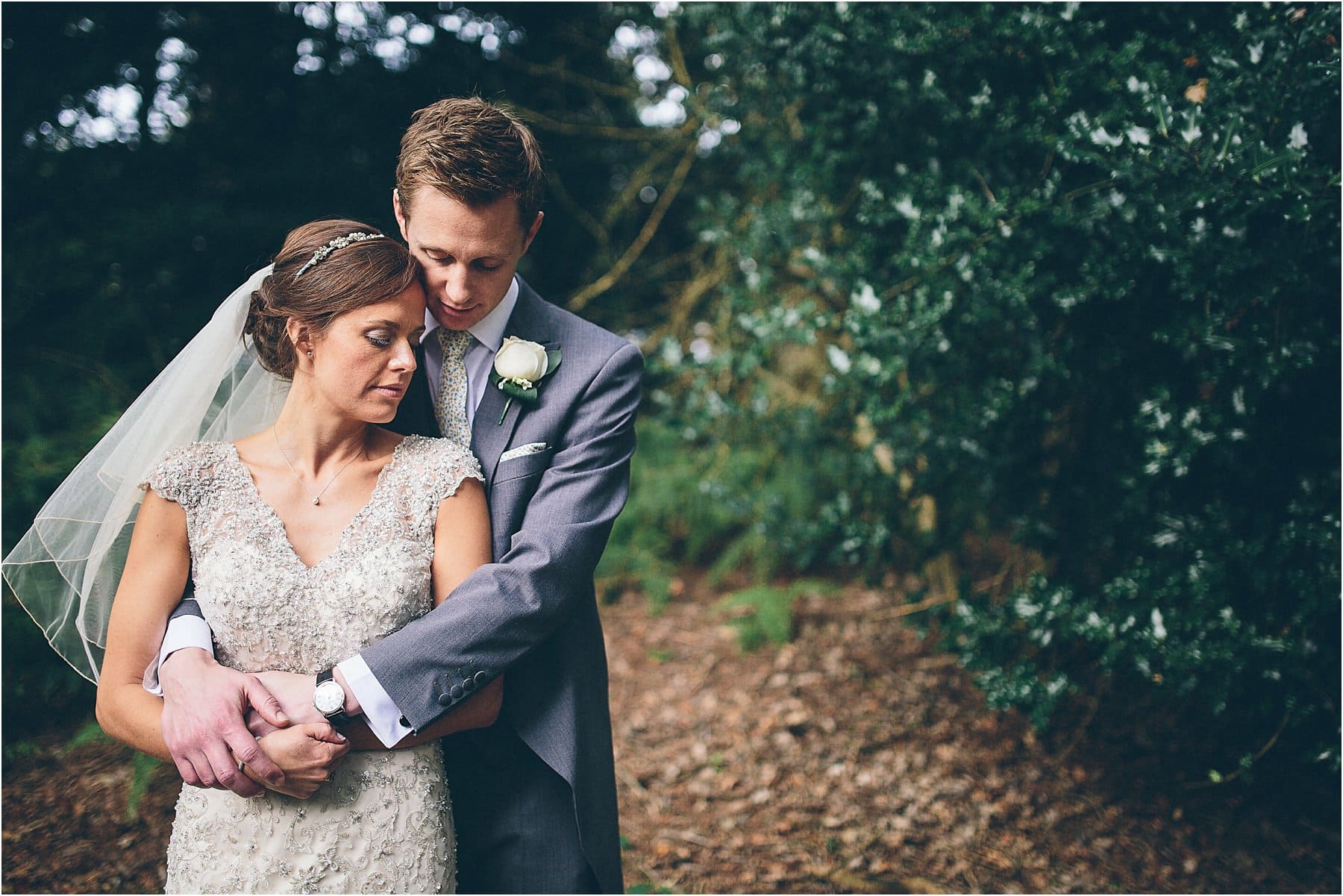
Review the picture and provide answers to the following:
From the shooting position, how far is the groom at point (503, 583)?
5.56 feet

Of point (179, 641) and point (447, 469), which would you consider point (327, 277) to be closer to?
point (447, 469)

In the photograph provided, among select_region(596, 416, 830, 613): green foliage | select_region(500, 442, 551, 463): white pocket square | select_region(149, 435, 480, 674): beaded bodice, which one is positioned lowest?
select_region(596, 416, 830, 613): green foliage

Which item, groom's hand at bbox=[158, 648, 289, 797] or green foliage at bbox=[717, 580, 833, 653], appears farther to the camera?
green foliage at bbox=[717, 580, 833, 653]

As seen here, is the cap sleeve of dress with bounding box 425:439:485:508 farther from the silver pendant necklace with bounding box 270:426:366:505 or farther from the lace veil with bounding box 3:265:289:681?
the lace veil with bounding box 3:265:289:681

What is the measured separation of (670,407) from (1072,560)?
2045 mm

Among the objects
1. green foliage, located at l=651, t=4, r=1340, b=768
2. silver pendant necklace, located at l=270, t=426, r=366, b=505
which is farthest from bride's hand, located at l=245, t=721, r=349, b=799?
green foliage, located at l=651, t=4, r=1340, b=768

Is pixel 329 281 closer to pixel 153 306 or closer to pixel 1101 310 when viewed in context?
pixel 1101 310

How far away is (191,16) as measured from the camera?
4.10m

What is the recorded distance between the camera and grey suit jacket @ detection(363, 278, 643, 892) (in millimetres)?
1706

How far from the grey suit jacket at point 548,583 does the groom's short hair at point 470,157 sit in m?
0.32

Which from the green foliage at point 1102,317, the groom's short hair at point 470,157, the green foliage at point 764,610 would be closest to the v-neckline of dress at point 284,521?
the groom's short hair at point 470,157

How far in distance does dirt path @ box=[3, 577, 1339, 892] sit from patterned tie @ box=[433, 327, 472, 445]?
5.72 ft

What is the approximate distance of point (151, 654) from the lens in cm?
176

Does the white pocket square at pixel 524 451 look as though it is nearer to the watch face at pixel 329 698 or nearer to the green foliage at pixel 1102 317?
the watch face at pixel 329 698
